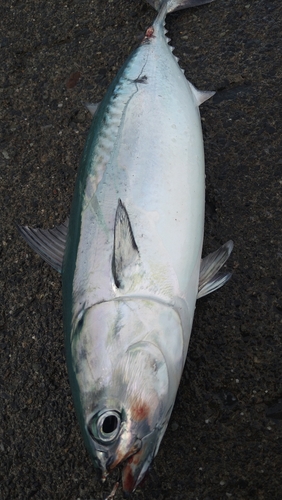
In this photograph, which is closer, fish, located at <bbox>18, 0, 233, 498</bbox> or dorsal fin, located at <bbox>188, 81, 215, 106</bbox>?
fish, located at <bbox>18, 0, 233, 498</bbox>

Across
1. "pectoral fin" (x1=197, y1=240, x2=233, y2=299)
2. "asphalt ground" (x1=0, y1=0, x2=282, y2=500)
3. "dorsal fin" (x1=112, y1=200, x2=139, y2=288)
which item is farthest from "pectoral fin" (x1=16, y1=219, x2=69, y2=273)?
"pectoral fin" (x1=197, y1=240, x2=233, y2=299)

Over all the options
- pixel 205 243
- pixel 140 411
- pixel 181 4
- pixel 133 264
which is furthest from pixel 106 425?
pixel 181 4

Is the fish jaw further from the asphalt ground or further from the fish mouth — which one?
the asphalt ground

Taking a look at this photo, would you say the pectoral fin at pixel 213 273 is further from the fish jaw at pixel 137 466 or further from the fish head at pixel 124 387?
the fish jaw at pixel 137 466

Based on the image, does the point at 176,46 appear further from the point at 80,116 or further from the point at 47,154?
the point at 47,154

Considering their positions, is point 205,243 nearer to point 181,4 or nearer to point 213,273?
point 213,273

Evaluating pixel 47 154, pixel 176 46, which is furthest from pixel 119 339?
pixel 176 46

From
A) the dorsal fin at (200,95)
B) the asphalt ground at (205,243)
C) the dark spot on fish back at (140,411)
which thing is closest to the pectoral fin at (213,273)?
the asphalt ground at (205,243)
